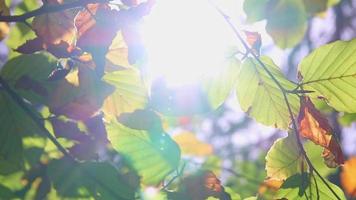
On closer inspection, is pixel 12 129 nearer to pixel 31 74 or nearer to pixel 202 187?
pixel 31 74

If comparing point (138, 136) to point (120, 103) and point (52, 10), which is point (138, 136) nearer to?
point (120, 103)

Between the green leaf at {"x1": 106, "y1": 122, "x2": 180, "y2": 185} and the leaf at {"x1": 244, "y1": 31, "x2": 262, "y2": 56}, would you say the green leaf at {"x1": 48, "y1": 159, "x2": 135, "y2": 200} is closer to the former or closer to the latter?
the green leaf at {"x1": 106, "y1": 122, "x2": 180, "y2": 185}

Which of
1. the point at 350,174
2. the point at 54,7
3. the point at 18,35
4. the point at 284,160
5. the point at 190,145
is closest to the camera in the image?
the point at 54,7

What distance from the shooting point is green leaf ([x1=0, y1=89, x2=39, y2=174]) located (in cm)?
86

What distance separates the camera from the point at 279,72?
0.79 meters

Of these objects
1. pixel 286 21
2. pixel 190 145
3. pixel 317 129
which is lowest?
pixel 190 145

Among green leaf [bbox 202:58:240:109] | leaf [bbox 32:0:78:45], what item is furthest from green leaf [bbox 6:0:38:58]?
green leaf [bbox 202:58:240:109]

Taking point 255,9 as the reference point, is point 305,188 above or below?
below

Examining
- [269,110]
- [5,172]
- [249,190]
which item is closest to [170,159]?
[269,110]

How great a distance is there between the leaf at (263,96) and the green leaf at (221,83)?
0.07ft

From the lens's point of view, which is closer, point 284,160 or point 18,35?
point 284,160

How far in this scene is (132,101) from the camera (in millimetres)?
834

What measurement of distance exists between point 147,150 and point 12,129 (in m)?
0.24

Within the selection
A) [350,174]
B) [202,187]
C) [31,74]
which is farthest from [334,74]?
[350,174]
